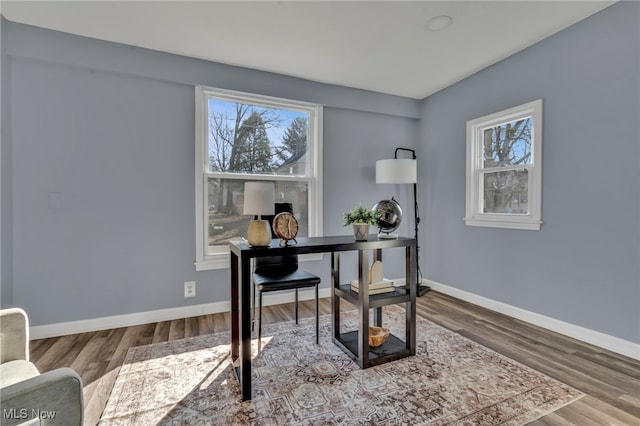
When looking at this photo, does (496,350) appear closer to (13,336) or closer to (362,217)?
(362,217)

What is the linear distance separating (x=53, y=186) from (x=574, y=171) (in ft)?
14.2

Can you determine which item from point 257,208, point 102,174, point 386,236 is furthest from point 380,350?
point 102,174

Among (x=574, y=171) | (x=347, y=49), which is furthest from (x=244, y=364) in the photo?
(x=574, y=171)

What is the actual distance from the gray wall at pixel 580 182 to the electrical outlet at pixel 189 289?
3.02 m

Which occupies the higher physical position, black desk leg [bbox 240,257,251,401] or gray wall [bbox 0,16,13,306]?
gray wall [bbox 0,16,13,306]

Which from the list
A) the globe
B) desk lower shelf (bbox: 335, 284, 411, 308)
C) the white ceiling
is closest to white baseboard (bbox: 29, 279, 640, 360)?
desk lower shelf (bbox: 335, 284, 411, 308)

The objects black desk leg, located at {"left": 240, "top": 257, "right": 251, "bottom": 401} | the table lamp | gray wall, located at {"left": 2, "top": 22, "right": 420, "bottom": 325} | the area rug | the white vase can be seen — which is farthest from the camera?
gray wall, located at {"left": 2, "top": 22, "right": 420, "bottom": 325}

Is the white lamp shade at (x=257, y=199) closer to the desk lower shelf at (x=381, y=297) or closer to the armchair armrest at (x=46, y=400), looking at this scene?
the desk lower shelf at (x=381, y=297)

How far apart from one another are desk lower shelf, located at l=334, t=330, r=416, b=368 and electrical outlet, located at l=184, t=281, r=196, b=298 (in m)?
1.53

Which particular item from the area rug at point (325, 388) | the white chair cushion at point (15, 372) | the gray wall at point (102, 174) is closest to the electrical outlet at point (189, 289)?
the gray wall at point (102, 174)

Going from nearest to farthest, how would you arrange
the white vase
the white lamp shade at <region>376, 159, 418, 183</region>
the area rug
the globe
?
the area rug → the white vase → the globe → the white lamp shade at <region>376, 159, 418, 183</region>

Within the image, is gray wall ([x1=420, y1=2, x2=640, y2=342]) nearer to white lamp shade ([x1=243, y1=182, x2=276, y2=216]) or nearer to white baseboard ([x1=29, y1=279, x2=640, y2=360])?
white baseboard ([x1=29, y1=279, x2=640, y2=360])

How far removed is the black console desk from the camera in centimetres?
174

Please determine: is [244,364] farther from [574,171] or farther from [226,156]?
[574,171]
